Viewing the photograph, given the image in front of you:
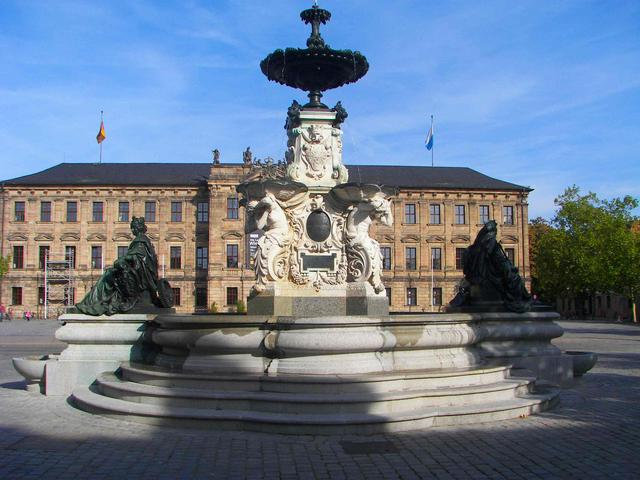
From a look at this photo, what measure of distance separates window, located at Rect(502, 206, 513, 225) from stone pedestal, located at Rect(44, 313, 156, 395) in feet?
205

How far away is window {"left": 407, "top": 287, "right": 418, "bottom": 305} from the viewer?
67.6 meters

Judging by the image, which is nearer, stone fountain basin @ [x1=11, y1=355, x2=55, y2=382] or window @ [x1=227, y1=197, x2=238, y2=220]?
stone fountain basin @ [x1=11, y1=355, x2=55, y2=382]

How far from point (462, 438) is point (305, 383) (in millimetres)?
1808

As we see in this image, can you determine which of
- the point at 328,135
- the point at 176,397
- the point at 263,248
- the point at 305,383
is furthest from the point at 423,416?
the point at 328,135

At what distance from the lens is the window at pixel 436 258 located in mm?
68562

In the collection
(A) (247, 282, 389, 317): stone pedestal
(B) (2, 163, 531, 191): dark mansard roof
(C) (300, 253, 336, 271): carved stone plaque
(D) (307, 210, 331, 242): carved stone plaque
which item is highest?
(B) (2, 163, 531, 191): dark mansard roof

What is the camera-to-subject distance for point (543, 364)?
11.1 m

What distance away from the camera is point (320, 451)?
20.6 feet

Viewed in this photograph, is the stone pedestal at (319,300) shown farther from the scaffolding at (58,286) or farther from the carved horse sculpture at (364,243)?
the scaffolding at (58,286)

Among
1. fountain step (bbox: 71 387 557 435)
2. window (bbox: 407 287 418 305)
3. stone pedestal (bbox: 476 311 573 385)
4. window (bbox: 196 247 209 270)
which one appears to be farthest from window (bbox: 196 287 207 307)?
fountain step (bbox: 71 387 557 435)

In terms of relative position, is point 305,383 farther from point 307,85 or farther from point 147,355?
point 307,85

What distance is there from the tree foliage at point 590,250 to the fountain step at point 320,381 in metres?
50.9

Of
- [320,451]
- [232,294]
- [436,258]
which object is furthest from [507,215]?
[320,451]

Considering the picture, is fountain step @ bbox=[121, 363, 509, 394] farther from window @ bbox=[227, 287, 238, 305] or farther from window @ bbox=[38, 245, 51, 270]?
window @ bbox=[38, 245, 51, 270]
